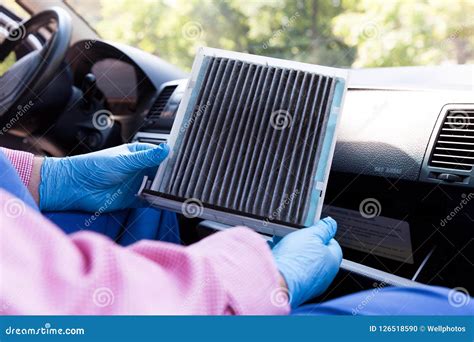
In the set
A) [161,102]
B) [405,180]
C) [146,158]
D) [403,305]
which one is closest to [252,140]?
[146,158]

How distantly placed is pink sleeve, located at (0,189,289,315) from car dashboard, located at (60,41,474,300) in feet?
2.40

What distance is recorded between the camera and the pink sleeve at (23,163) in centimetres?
141

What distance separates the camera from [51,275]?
66cm

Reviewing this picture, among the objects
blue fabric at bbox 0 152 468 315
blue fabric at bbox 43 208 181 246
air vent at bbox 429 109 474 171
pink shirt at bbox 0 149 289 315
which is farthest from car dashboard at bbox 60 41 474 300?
pink shirt at bbox 0 149 289 315

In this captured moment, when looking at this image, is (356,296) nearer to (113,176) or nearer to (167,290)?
(167,290)

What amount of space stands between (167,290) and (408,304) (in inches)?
16.0

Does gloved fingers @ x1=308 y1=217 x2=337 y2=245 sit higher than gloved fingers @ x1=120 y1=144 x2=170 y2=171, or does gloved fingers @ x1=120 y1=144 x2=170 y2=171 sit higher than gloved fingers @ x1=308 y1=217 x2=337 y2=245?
gloved fingers @ x1=120 y1=144 x2=170 y2=171

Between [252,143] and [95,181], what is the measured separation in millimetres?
453

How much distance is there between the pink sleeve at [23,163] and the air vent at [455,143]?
3.57 feet

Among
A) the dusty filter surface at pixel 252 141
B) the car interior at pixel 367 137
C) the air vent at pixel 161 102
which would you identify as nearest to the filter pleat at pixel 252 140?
the dusty filter surface at pixel 252 141

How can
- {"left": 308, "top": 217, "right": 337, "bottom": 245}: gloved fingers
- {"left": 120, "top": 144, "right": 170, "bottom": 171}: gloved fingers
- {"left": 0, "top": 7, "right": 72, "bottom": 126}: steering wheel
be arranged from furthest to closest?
{"left": 0, "top": 7, "right": 72, "bottom": 126}: steering wheel < {"left": 120, "top": 144, "right": 170, "bottom": 171}: gloved fingers < {"left": 308, "top": 217, "right": 337, "bottom": 245}: gloved fingers

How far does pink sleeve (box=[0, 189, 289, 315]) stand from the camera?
0.65m

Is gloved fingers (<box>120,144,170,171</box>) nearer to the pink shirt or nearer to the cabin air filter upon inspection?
the cabin air filter

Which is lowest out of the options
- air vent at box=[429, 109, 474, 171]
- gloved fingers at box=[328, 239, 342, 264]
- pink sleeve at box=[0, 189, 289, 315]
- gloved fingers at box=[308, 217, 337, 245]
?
pink sleeve at box=[0, 189, 289, 315]
